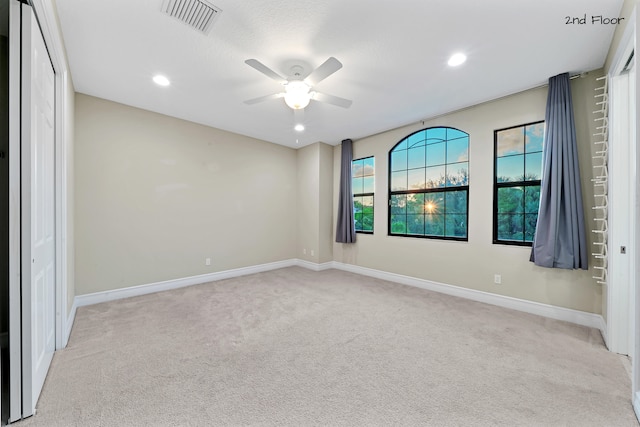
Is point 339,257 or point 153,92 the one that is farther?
point 339,257

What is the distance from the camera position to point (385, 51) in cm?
225

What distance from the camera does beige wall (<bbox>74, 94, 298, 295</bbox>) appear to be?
3.13m

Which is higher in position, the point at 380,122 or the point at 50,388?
the point at 380,122

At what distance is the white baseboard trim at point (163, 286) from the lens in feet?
10.1

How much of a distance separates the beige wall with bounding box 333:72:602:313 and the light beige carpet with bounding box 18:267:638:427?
1.22 ft

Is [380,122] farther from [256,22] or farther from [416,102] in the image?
[256,22]

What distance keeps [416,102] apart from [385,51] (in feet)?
4.06

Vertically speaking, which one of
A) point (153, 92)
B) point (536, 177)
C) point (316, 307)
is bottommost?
point (316, 307)

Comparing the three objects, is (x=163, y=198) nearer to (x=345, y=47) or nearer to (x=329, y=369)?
(x=345, y=47)

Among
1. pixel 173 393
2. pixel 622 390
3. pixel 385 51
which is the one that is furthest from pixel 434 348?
pixel 385 51

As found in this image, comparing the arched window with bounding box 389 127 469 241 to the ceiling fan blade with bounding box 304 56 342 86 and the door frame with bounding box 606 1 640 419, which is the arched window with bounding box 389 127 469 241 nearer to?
the door frame with bounding box 606 1 640 419

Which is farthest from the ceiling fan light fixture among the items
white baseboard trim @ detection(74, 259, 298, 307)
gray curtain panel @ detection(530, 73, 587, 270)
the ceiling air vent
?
white baseboard trim @ detection(74, 259, 298, 307)

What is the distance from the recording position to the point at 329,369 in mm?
1842

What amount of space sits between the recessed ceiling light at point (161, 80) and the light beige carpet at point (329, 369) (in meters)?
2.62
